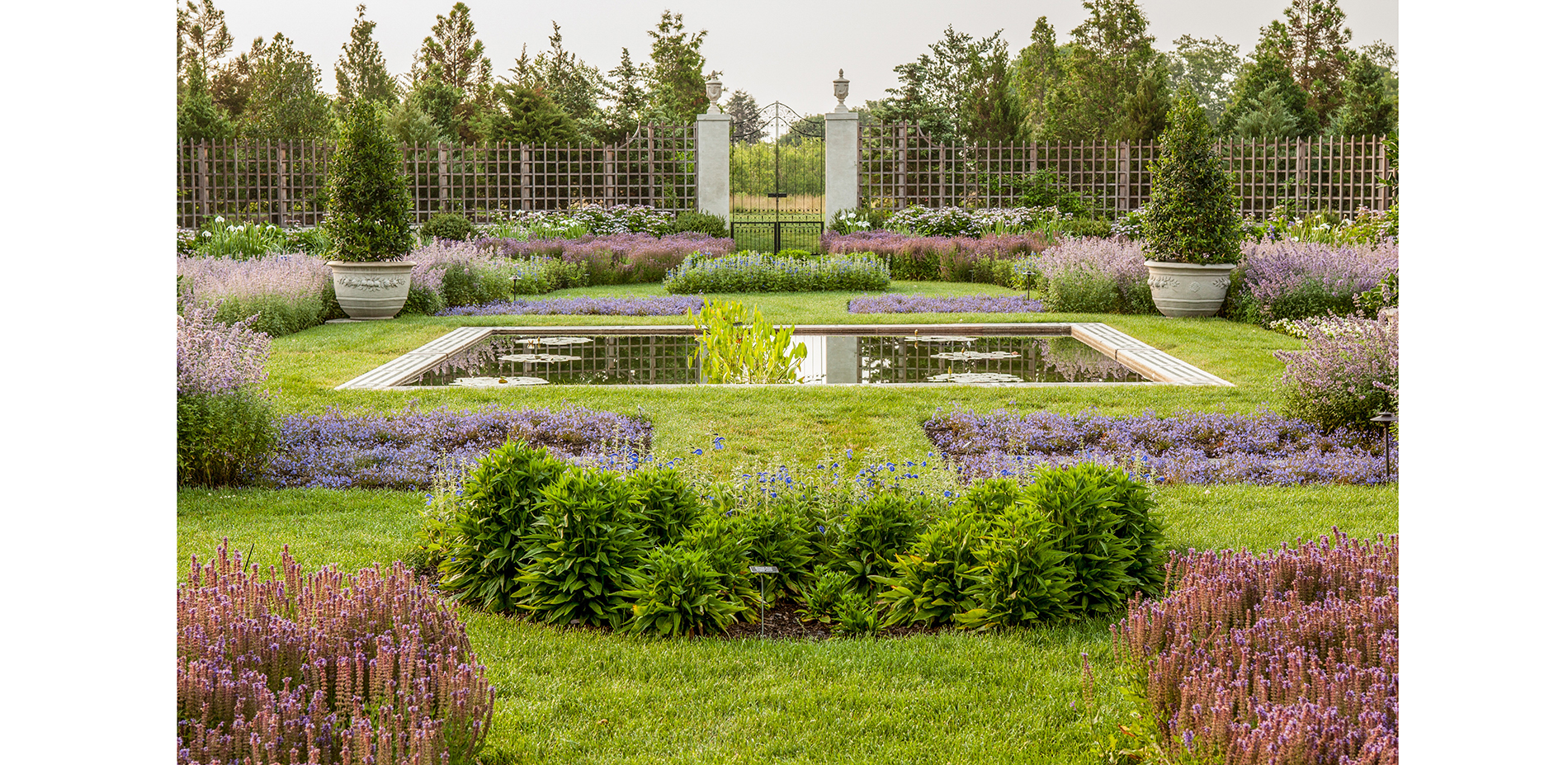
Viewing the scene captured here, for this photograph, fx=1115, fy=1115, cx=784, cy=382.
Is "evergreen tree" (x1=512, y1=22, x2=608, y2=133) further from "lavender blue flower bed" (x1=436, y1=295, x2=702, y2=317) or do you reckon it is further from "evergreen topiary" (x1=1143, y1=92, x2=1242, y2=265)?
"evergreen topiary" (x1=1143, y1=92, x2=1242, y2=265)

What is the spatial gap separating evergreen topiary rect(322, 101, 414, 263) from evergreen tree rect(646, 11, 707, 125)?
73.8 feet

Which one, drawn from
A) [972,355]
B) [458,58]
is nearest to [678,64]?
A: [458,58]

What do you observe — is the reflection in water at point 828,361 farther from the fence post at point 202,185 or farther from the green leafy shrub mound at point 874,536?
the fence post at point 202,185

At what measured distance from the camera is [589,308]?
11703 millimetres

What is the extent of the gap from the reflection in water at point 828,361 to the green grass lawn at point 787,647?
3.11 feet

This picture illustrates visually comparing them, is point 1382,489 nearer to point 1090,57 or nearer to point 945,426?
point 945,426

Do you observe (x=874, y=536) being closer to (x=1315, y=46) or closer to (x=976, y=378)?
(x=976, y=378)

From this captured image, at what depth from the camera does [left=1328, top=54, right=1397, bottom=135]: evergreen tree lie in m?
24.8

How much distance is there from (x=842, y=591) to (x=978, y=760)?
3.41ft

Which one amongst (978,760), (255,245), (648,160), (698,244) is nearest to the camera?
(978,760)

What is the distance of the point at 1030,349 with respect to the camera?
9.30 m

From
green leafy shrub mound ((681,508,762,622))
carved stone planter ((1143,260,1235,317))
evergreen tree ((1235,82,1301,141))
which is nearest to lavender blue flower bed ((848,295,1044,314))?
carved stone planter ((1143,260,1235,317))

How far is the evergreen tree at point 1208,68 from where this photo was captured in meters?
44.4

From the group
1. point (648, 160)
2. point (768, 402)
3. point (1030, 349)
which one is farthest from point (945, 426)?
point (648, 160)
